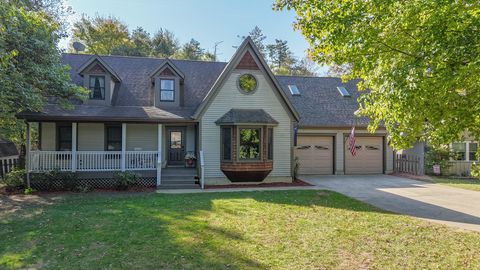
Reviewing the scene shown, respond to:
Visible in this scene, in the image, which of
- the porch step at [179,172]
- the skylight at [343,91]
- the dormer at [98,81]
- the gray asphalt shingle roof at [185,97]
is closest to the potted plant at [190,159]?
the porch step at [179,172]

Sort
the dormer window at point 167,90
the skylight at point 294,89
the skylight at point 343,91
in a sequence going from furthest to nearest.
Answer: the skylight at point 343,91 → the skylight at point 294,89 → the dormer window at point 167,90

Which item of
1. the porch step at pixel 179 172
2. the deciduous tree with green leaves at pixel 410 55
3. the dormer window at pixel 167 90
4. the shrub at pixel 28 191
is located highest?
the dormer window at pixel 167 90

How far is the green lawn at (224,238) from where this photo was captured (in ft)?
17.8

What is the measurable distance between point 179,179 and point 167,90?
4.97 m

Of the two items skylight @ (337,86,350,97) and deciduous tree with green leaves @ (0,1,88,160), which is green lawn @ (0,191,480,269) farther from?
skylight @ (337,86,350,97)

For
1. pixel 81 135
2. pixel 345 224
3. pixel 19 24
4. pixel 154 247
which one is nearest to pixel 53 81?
pixel 19 24

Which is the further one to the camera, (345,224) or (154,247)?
(345,224)

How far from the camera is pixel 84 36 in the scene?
34.5 metres

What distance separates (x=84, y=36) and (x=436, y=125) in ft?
126

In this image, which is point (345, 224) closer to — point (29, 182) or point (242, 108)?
point (242, 108)

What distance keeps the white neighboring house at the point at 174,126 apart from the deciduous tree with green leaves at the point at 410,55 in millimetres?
7885

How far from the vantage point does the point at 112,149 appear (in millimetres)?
15336

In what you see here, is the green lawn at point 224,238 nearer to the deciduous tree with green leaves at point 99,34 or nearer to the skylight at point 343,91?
the skylight at point 343,91

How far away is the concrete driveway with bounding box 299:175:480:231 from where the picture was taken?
8820 mm
